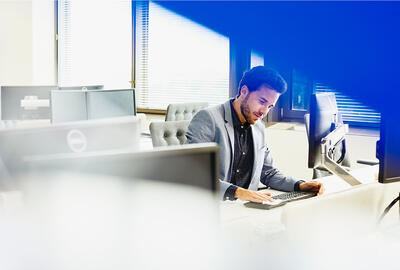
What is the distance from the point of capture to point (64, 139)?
0.59 meters

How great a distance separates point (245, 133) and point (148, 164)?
1651mm

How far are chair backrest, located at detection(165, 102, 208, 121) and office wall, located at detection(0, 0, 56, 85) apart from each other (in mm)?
2185

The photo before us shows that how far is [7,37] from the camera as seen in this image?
16.1ft

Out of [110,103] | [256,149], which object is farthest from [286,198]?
[110,103]

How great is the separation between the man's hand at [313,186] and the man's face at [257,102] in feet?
1.13

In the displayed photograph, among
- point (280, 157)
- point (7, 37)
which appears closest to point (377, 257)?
→ point (280, 157)

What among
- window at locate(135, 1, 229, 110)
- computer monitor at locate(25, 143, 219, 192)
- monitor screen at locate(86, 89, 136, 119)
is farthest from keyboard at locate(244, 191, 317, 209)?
window at locate(135, 1, 229, 110)

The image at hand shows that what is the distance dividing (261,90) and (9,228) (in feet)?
5.52

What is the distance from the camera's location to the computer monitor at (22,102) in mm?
3777

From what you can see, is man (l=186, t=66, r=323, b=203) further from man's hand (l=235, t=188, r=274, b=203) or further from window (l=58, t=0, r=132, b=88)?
window (l=58, t=0, r=132, b=88)

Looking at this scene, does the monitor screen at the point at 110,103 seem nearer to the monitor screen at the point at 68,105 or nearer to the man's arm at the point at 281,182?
the monitor screen at the point at 68,105

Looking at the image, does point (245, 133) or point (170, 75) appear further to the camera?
point (170, 75)

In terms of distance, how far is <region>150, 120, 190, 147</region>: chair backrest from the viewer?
242 centimetres

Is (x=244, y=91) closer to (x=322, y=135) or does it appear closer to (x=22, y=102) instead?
(x=322, y=135)
